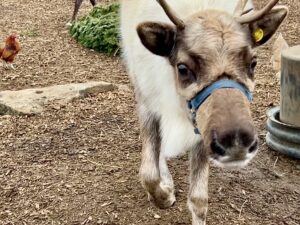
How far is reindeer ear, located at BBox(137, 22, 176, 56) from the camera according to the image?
2705mm

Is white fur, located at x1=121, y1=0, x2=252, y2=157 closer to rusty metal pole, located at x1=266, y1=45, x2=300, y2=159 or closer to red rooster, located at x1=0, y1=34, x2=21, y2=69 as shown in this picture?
rusty metal pole, located at x1=266, y1=45, x2=300, y2=159

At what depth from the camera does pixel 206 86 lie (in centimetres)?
250

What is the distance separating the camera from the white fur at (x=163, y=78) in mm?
3018

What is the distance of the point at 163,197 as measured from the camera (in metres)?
3.53

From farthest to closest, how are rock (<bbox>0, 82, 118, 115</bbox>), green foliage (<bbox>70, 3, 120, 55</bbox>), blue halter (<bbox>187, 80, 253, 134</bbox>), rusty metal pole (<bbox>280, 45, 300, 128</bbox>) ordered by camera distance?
green foliage (<bbox>70, 3, 120, 55</bbox>) < rock (<bbox>0, 82, 118, 115</bbox>) < rusty metal pole (<bbox>280, 45, 300, 128</bbox>) < blue halter (<bbox>187, 80, 253, 134</bbox>)

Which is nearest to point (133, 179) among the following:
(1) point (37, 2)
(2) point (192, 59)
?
(2) point (192, 59)

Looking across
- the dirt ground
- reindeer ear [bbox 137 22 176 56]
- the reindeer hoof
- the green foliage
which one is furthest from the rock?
reindeer ear [bbox 137 22 176 56]

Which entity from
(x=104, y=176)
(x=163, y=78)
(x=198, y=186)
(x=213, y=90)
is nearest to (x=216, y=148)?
(x=213, y=90)

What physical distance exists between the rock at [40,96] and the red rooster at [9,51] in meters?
1.29

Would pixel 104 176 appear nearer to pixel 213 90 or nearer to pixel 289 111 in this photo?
pixel 289 111

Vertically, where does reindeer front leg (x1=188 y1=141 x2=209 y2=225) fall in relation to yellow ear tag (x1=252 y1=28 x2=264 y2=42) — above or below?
below

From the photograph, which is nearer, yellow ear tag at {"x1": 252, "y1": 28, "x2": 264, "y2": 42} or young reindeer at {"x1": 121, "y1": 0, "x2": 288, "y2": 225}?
young reindeer at {"x1": 121, "y1": 0, "x2": 288, "y2": 225}

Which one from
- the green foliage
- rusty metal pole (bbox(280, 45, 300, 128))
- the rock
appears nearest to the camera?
rusty metal pole (bbox(280, 45, 300, 128))

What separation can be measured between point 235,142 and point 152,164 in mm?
1278
